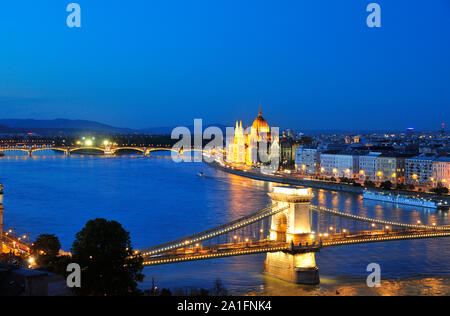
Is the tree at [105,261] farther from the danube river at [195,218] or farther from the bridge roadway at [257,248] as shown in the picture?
the danube river at [195,218]

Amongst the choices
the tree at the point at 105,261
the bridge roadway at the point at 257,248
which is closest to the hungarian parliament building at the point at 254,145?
the bridge roadway at the point at 257,248

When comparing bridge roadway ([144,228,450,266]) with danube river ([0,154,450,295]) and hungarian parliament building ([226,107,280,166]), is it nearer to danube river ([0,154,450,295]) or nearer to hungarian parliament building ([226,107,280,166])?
danube river ([0,154,450,295])

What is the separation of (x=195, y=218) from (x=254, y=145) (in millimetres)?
24597

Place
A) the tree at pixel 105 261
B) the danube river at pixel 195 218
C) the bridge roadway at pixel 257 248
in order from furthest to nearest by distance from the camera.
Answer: the danube river at pixel 195 218, the bridge roadway at pixel 257 248, the tree at pixel 105 261

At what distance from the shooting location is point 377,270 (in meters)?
7.34

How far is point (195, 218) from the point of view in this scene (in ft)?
40.5

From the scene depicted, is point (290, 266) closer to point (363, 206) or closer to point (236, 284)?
point (236, 284)

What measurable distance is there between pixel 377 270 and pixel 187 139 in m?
49.1

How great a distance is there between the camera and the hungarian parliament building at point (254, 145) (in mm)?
33875

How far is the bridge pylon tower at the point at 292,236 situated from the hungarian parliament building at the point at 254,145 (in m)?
24.7
